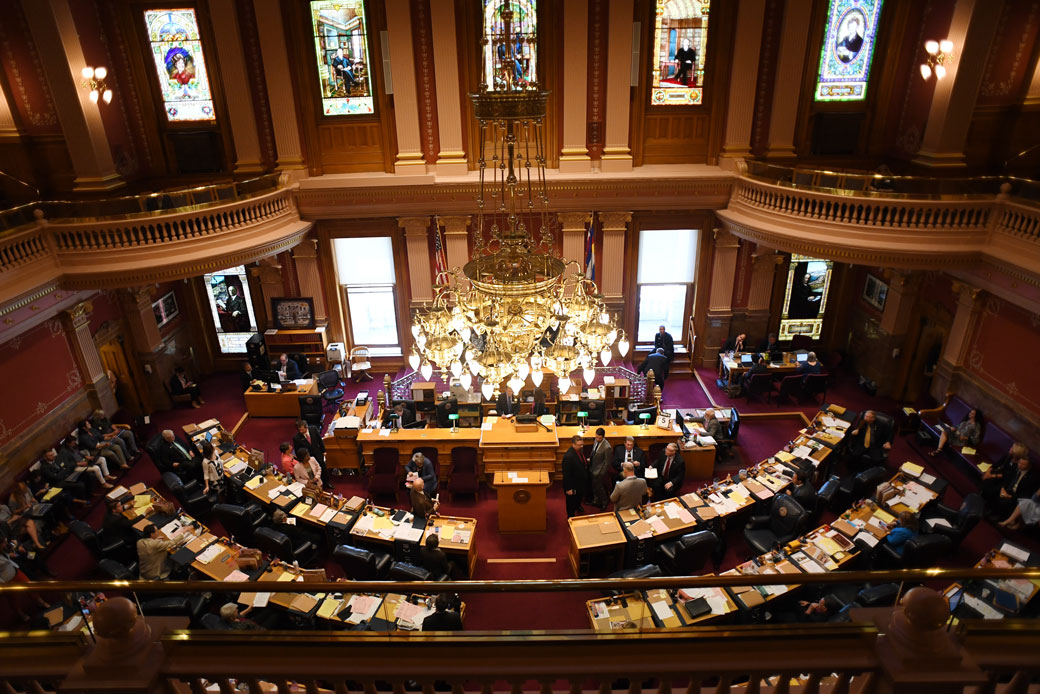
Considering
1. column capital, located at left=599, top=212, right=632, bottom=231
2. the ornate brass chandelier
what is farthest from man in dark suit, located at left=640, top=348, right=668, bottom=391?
the ornate brass chandelier

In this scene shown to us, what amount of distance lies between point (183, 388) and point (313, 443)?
435cm

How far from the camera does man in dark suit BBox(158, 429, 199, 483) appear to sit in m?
9.97

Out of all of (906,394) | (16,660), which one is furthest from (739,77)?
(16,660)

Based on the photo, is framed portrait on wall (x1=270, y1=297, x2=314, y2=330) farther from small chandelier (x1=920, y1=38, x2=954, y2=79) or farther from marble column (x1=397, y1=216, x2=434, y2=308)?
small chandelier (x1=920, y1=38, x2=954, y2=79)

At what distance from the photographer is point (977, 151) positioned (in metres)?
11.7

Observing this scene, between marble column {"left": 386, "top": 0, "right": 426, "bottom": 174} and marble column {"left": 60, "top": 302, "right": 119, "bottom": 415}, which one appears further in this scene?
marble column {"left": 386, "top": 0, "right": 426, "bottom": 174}

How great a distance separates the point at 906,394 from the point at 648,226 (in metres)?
6.27

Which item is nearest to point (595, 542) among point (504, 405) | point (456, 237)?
point (504, 405)

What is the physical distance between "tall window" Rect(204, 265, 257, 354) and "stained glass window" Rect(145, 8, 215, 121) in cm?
335

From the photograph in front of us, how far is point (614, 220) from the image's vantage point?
12.9m

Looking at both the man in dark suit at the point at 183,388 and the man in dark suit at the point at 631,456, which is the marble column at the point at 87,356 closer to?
the man in dark suit at the point at 183,388

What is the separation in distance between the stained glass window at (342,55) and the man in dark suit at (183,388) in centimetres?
636

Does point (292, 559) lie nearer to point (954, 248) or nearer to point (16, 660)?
point (16, 660)

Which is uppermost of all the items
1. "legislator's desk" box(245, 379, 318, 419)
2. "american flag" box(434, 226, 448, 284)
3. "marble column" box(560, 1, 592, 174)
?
"marble column" box(560, 1, 592, 174)
